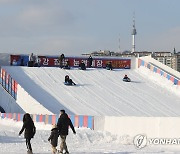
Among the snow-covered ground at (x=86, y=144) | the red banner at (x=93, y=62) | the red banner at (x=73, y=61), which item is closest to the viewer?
the snow-covered ground at (x=86, y=144)

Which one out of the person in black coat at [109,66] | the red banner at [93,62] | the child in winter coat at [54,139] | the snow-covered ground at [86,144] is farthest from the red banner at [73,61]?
the child in winter coat at [54,139]

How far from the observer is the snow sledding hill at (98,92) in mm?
25489

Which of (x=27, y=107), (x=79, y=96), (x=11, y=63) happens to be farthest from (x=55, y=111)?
(x=11, y=63)

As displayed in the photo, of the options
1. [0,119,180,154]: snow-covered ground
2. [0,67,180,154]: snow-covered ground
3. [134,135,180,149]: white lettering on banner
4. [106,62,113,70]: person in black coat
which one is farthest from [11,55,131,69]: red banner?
[134,135,180,149]: white lettering on banner

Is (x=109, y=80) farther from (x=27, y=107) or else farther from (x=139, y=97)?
(x=27, y=107)

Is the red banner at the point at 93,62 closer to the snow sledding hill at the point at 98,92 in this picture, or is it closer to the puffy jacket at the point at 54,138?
the snow sledding hill at the point at 98,92

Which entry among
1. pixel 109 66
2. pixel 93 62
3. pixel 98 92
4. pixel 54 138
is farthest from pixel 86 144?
pixel 93 62

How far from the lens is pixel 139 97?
28.5 m

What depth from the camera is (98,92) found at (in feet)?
94.8

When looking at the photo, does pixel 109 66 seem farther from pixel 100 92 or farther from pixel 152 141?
pixel 152 141

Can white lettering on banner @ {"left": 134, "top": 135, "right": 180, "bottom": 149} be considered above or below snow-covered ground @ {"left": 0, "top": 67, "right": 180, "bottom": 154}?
below

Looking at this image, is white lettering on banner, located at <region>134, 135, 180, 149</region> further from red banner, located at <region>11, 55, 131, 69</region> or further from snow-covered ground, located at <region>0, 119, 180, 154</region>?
red banner, located at <region>11, 55, 131, 69</region>

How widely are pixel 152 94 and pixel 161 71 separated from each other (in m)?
4.51

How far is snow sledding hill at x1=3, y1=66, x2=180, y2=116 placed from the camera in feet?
83.6
